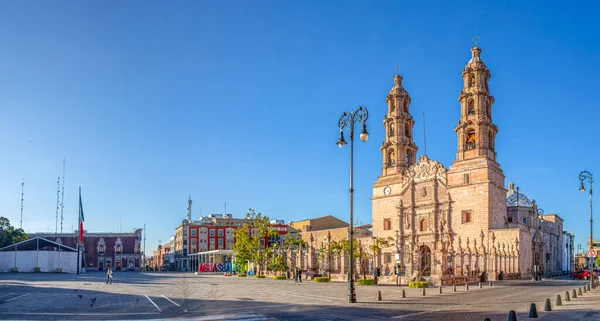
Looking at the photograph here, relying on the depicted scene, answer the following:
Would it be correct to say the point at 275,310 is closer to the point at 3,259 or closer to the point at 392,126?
the point at 392,126

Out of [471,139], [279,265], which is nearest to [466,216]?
[471,139]

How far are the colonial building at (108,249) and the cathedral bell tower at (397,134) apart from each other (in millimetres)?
64241

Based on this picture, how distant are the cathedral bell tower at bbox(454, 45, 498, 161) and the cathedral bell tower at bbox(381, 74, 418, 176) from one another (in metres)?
10.4

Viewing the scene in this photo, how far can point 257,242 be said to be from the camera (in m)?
73.8

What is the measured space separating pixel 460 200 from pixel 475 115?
447 inches

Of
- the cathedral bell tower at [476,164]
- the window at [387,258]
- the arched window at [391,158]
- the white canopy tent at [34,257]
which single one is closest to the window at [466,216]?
the cathedral bell tower at [476,164]

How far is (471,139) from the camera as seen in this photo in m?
70.0

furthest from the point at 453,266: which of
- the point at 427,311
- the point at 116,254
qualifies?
the point at 116,254

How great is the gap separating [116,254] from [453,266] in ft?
274

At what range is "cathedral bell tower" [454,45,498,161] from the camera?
6794cm

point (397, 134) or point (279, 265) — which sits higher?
point (397, 134)

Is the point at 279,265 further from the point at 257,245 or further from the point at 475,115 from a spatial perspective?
the point at 475,115

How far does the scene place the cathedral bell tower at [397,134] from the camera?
79.5 metres

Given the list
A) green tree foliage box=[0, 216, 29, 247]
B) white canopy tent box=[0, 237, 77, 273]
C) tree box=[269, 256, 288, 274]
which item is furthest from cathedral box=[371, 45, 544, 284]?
green tree foliage box=[0, 216, 29, 247]
